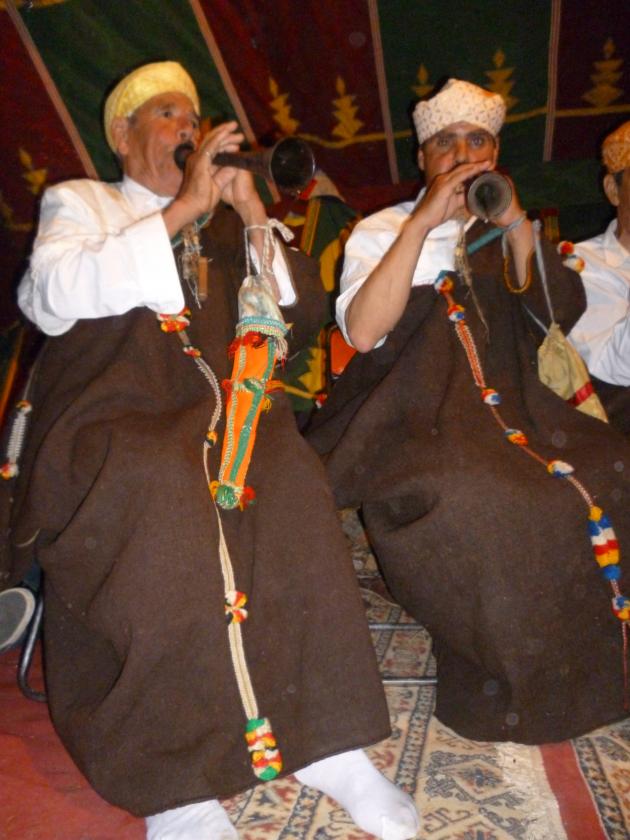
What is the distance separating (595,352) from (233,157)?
0.97m

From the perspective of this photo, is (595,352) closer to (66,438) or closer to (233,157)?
(233,157)

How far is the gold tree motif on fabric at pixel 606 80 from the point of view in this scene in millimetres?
2395

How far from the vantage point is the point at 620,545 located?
1.41m

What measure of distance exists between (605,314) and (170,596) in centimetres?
128

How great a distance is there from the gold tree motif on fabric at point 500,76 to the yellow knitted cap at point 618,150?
2.04 feet

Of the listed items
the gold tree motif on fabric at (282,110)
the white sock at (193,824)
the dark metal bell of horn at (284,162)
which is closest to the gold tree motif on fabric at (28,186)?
Result: the gold tree motif on fabric at (282,110)

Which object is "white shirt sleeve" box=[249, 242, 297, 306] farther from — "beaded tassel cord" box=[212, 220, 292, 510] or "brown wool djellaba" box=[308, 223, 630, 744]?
"brown wool djellaba" box=[308, 223, 630, 744]

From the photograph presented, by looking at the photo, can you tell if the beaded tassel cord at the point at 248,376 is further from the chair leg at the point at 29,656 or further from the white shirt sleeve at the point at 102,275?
the chair leg at the point at 29,656

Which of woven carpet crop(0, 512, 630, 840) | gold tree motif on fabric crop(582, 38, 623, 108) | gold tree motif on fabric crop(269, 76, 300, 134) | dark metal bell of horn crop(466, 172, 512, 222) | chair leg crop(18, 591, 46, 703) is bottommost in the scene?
woven carpet crop(0, 512, 630, 840)

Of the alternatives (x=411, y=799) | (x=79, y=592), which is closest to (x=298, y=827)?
(x=411, y=799)

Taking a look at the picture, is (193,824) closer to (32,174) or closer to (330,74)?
(32,174)

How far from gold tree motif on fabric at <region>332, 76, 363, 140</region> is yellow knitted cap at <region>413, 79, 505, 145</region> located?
2.56 feet

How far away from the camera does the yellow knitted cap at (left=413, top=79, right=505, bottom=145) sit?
5.84 ft

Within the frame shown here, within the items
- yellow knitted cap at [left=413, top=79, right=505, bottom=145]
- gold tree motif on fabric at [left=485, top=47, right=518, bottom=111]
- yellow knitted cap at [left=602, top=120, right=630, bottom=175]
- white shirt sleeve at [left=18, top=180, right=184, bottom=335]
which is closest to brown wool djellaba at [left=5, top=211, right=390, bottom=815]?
white shirt sleeve at [left=18, top=180, right=184, bottom=335]
